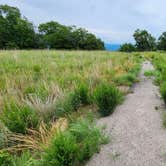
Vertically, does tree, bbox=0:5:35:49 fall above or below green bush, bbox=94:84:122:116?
above

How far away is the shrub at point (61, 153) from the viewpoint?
7.54 feet

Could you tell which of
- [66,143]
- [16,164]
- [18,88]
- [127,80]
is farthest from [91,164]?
[127,80]

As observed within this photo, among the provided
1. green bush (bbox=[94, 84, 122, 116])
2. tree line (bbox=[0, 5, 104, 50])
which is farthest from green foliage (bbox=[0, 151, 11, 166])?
tree line (bbox=[0, 5, 104, 50])

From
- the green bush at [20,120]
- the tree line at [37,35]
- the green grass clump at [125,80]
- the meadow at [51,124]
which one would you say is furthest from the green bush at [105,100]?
the tree line at [37,35]

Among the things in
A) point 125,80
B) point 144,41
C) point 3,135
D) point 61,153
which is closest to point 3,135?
point 3,135

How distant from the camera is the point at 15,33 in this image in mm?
45781

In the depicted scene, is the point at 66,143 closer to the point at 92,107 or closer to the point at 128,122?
the point at 128,122

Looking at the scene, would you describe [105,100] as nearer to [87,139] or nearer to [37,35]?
[87,139]

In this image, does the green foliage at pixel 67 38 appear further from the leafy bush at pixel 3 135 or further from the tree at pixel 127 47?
the leafy bush at pixel 3 135

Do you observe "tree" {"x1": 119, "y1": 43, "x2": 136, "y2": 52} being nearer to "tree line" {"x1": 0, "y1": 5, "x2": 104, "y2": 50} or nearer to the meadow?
"tree line" {"x1": 0, "y1": 5, "x2": 104, "y2": 50}

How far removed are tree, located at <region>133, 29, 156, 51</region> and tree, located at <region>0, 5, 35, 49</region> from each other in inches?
906

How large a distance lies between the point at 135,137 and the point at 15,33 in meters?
46.4

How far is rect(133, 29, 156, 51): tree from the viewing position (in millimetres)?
50188

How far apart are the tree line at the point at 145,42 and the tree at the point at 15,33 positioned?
19.8m
